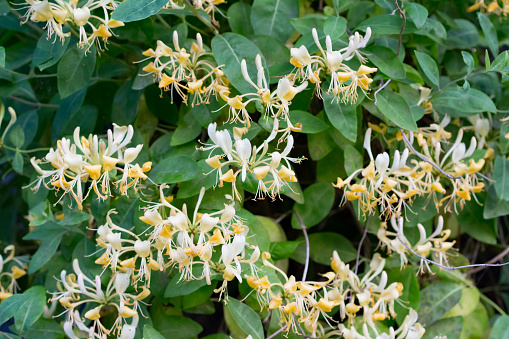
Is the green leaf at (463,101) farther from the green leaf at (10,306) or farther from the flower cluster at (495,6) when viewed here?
the green leaf at (10,306)

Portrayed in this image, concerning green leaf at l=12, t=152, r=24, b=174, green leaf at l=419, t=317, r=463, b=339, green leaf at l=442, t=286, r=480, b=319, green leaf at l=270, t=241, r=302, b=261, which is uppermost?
green leaf at l=12, t=152, r=24, b=174

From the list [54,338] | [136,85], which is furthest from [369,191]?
[54,338]

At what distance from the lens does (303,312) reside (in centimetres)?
70

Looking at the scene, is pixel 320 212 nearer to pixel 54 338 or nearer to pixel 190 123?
pixel 190 123

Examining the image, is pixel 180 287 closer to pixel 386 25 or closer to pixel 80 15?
pixel 80 15

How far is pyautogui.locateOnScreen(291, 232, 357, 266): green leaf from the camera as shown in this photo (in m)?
0.89

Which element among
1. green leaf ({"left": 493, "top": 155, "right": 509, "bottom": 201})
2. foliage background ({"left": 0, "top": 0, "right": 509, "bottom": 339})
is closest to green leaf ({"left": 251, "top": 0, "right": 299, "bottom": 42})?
foliage background ({"left": 0, "top": 0, "right": 509, "bottom": 339})

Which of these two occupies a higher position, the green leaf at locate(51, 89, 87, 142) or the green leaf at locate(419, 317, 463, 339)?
the green leaf at locate(51, 89, 87, 142)

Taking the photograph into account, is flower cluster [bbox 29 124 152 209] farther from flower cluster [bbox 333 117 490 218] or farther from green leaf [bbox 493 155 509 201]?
green leaf [bbox 493 155 509 201]

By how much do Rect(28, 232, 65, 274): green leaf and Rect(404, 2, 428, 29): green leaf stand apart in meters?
0.65

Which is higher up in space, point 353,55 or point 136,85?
point 353,55

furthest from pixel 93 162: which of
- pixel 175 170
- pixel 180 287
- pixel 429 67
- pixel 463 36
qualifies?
pixel 463 36

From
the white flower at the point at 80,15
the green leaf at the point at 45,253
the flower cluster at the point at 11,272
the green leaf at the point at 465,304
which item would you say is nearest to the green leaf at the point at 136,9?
the white flower at the point at 80,15

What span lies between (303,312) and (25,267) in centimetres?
55
